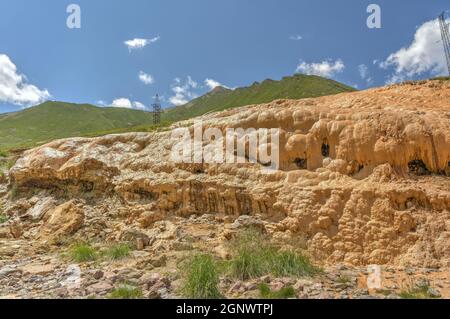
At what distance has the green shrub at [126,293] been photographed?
7202 mm

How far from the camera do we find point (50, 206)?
15.3m

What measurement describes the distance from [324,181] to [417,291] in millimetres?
4607

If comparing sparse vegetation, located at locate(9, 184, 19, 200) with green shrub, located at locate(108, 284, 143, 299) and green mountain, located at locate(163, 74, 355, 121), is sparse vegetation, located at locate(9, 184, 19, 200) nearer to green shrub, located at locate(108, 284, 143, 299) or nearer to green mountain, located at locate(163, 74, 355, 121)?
green shrub, located at locate(108, 284, 143, 299)

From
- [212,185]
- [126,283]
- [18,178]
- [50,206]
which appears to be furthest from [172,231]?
[18,178]

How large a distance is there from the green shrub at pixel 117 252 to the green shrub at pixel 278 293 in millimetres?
4898

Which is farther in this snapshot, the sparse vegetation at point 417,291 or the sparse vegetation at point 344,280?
the sparse vegetation at point 344,280

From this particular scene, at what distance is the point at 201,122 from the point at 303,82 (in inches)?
5142

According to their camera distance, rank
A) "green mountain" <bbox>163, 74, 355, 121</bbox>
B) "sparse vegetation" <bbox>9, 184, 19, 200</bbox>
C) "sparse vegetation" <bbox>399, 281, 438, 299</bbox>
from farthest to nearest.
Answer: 1. "green mountain" <bbox>163, 74, 355, 121</bbox>
2. "sparse vegetation" <bbox>9, 184, 19, 200</bbox>
3. "sparse vegetation" <bbox>399, 281, 438, 299</bbox>

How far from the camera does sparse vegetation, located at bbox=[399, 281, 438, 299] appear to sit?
6863mm
